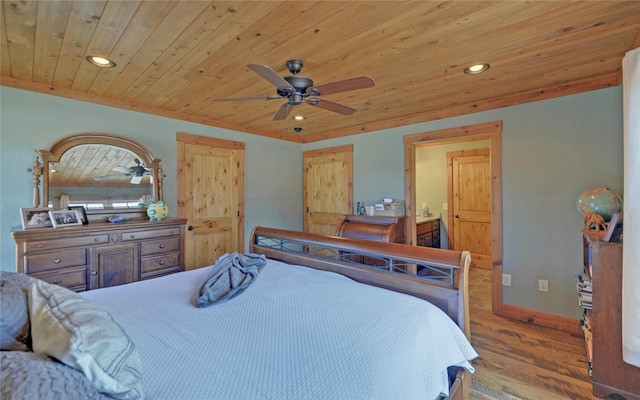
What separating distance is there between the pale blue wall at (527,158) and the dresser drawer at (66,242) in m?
0.49

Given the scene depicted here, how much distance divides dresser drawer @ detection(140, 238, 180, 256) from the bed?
3.94 ft

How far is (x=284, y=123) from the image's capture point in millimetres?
4199

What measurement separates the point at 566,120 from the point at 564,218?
0.98 meters

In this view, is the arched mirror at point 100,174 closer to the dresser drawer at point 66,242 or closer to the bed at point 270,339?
the dresser drawer at point 66,242

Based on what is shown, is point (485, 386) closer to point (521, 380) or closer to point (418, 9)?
point (521, 380)

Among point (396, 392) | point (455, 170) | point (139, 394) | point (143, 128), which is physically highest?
point (143, 128)

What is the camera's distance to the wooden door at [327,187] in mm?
4695

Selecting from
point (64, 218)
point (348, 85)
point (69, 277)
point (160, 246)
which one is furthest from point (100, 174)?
point (348, 85)

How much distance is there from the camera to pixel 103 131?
3.12 metres

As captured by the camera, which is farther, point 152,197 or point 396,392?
point 152,197

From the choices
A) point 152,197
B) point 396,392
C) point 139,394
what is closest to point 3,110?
point 152,197

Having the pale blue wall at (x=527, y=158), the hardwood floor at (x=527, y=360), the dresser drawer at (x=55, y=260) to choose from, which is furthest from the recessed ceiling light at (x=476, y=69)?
the dresser drawer at (x=55, y=260)

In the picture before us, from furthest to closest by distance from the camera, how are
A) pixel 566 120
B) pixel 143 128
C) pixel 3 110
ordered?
1. pixel 143 128
2. pixel 566 120
3. pixel 3 110

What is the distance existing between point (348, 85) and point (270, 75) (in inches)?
21.2
